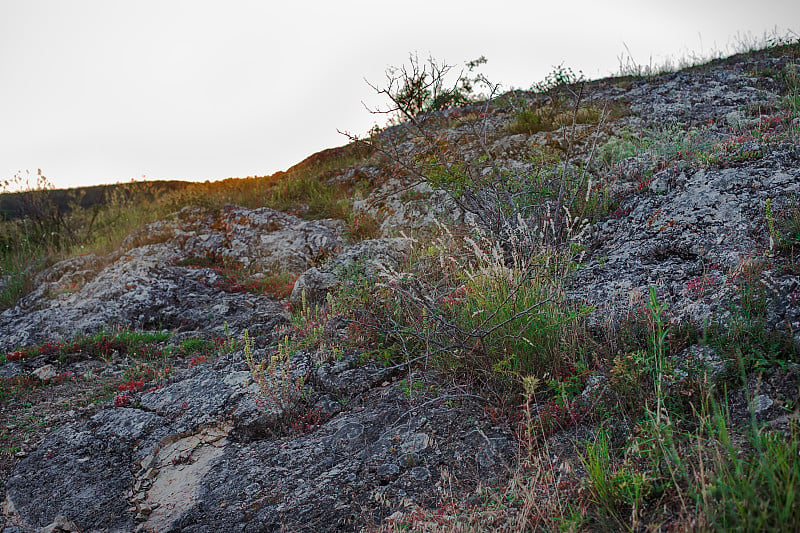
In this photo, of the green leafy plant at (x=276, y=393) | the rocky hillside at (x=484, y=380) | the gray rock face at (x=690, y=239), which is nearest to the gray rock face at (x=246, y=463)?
the rocky hillside at (x=484, y=380)

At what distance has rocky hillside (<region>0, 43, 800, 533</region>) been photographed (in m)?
2.25

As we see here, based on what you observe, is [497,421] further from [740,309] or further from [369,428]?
[740,309]

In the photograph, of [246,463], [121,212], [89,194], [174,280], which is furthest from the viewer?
[89,194]

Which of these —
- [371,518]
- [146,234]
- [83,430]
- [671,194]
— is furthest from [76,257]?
[671,194]

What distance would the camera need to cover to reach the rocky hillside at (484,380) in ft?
7.38

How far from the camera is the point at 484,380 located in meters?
3.36

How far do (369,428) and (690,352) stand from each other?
2179 millimetres

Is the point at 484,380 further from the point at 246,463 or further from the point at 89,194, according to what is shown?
the point at 89,194

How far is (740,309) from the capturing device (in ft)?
9.72

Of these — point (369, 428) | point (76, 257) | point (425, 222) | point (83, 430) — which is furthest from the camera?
point (76, 257)

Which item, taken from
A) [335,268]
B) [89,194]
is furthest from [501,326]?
[89,194]

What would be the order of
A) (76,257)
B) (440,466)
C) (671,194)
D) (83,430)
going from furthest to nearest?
1. (76,257)
2. (671,194)
3. (83,430)
4. (440,466)

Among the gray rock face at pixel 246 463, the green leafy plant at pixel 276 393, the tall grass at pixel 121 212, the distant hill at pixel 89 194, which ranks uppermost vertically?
the distant hill at pixel 89 194

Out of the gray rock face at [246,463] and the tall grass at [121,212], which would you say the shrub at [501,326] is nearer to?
the gray rock face at [246,463]
